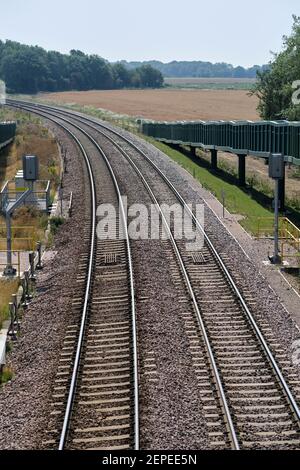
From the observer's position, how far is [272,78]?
2234 inches

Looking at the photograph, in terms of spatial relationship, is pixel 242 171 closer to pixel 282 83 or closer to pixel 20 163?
pixel 20 163

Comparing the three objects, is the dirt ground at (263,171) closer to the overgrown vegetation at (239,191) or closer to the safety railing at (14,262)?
the overgrown vegetation at (239,191)

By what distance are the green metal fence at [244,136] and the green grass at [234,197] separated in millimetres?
1759

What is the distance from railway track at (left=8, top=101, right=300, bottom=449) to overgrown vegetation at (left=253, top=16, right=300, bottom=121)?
26209 mm

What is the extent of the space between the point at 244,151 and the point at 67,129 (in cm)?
2638

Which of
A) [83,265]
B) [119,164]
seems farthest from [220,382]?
[119,164]

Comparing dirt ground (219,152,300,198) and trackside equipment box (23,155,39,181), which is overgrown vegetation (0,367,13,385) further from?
dirt ground (219,152,300,198)

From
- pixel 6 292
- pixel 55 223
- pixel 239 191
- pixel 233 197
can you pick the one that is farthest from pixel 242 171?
pixel 6 292

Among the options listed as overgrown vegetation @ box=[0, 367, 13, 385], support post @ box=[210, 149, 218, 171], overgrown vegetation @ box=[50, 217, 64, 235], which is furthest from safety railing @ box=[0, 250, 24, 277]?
support post @ box=[210, 149, 218, 171]

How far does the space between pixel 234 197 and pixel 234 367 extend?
20964 millimetres

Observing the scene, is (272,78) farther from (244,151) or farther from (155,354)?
(155,354)

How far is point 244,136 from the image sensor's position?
3619 centimetres

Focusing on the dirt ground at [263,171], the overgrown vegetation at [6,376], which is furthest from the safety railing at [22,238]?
the dirt ground at [263,171]

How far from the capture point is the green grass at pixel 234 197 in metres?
28.2
